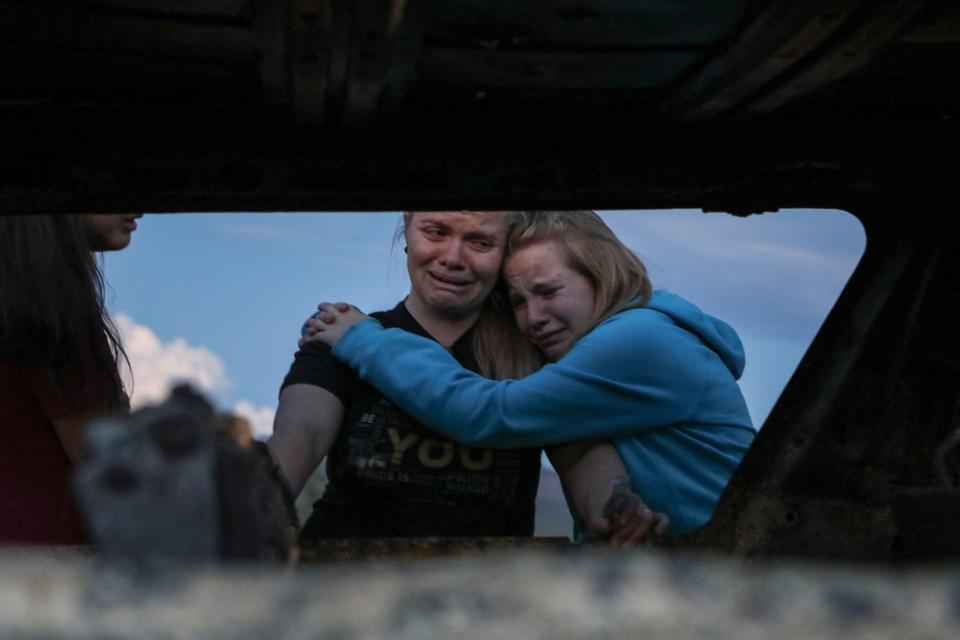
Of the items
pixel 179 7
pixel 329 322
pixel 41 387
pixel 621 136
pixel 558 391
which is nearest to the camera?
pixel 179 7

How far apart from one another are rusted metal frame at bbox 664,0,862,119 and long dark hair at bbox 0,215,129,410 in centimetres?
126

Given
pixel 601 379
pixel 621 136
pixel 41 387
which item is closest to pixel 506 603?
pixel 621 136

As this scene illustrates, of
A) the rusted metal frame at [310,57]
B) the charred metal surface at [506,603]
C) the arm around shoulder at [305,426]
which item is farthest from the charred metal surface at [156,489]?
the arm around shoulder at [305,426]

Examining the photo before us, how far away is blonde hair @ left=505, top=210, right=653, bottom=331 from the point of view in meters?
3.16

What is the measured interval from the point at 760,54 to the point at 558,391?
47.1 inches

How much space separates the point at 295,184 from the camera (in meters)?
1.96

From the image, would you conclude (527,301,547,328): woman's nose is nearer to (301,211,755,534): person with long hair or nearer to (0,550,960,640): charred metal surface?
(301,211,755,534): person with long hair

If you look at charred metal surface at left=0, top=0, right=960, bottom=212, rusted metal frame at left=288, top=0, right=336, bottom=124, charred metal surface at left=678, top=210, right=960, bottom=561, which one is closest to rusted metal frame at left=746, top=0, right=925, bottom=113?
charred metal surface at left=0, top=0, right=960, bottom=212

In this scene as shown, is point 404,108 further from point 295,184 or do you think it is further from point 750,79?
point 750,79

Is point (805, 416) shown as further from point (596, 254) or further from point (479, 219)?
point (479, 219)

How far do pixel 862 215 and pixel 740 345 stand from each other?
99 centimetres

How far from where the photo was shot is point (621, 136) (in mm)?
2059

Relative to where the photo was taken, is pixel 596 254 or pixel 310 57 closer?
pixel 310 57

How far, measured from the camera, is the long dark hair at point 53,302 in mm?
2566
